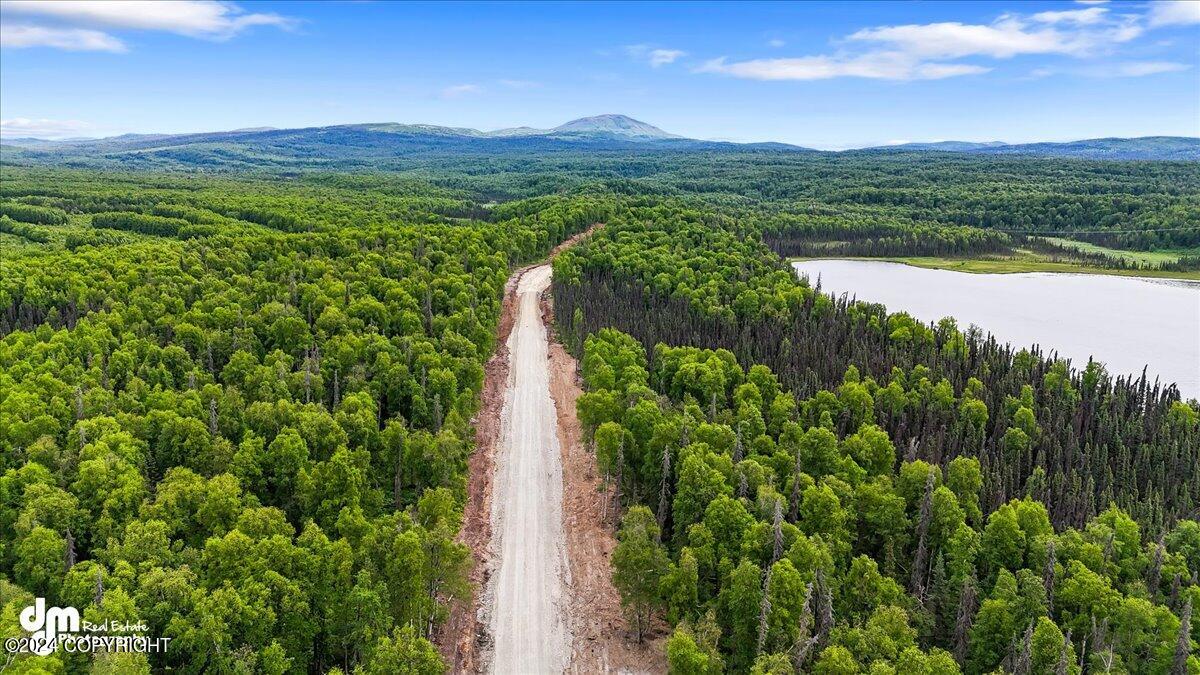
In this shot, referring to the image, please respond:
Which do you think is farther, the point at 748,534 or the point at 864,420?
the point at 864,420

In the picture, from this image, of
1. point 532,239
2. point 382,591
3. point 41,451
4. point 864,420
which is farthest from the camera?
point 532,239

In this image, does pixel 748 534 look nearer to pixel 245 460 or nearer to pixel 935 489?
pixel 935 489

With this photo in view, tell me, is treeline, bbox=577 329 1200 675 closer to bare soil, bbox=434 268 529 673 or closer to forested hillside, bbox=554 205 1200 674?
forested hillside, bbox=554 205 1200 674

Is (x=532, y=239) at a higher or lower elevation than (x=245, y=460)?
higher

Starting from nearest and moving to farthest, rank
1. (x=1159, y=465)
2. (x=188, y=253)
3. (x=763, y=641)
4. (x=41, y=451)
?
(x=763, y=641) < (x=41, y=451) < (x=1159, y=465) < (x=188, y=253)

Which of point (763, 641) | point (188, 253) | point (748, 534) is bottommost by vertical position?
point (763, 641)

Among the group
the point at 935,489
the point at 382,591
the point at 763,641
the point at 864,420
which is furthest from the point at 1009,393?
the point at 382,591
